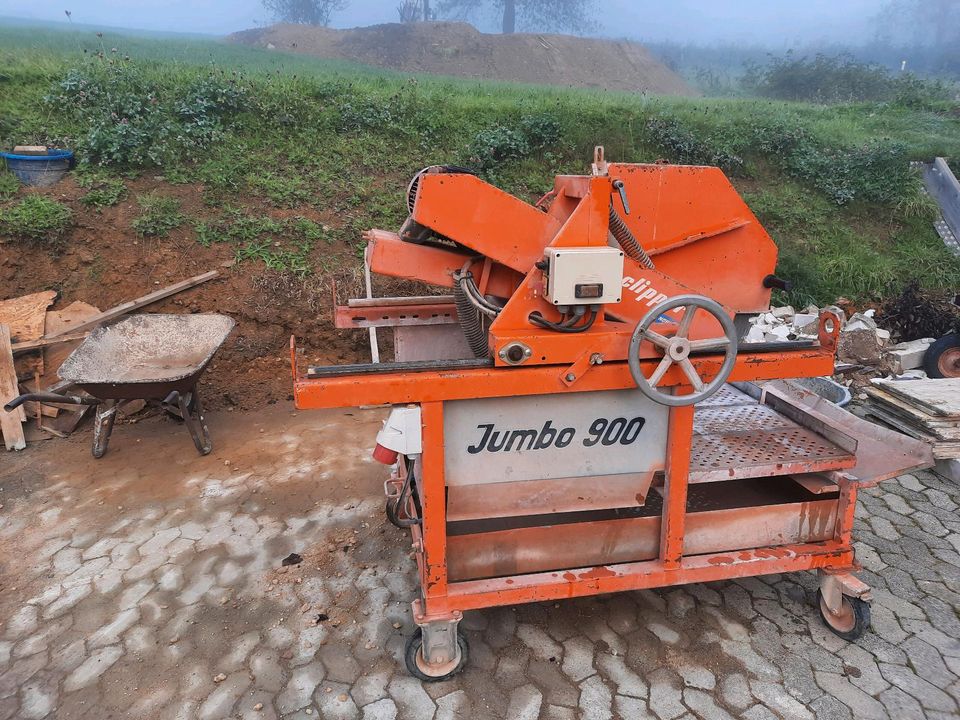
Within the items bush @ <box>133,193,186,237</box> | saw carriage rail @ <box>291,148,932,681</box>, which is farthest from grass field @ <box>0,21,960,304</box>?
saw carriage rail @ <box>291,148,932,681</box>

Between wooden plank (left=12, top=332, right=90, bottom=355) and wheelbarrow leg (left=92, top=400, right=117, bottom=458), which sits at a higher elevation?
wooden plank (left=12, top=332, right=90, bottom=355)

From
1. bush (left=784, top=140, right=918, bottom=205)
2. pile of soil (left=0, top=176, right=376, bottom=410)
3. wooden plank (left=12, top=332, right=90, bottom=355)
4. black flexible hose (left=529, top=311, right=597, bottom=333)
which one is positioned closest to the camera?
black flexible hose (left=529, top=311, right=597, bottom=333)

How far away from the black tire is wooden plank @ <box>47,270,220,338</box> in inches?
290

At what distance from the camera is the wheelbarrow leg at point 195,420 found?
477cm

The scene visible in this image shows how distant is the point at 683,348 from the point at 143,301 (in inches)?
212

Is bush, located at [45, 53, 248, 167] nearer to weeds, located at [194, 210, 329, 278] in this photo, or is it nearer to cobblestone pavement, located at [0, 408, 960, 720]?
weeds, located at [194, 210, 329, 278]

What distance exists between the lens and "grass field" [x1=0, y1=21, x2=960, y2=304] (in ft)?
22.6

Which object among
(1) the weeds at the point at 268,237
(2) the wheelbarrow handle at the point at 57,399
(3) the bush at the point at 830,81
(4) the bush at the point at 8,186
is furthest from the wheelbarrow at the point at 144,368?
(3) the bush at the point at 830,81

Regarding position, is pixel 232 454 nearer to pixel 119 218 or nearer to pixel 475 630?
pixel 475 630

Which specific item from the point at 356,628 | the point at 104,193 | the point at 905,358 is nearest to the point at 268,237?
the point at 104,193

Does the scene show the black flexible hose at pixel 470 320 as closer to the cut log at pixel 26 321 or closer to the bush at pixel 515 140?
the cut log at pixel 26 321

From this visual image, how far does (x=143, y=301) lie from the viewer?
229 inches

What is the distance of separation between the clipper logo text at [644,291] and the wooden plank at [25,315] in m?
5.62

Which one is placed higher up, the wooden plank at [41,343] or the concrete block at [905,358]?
the wooden plank at [41,343]
